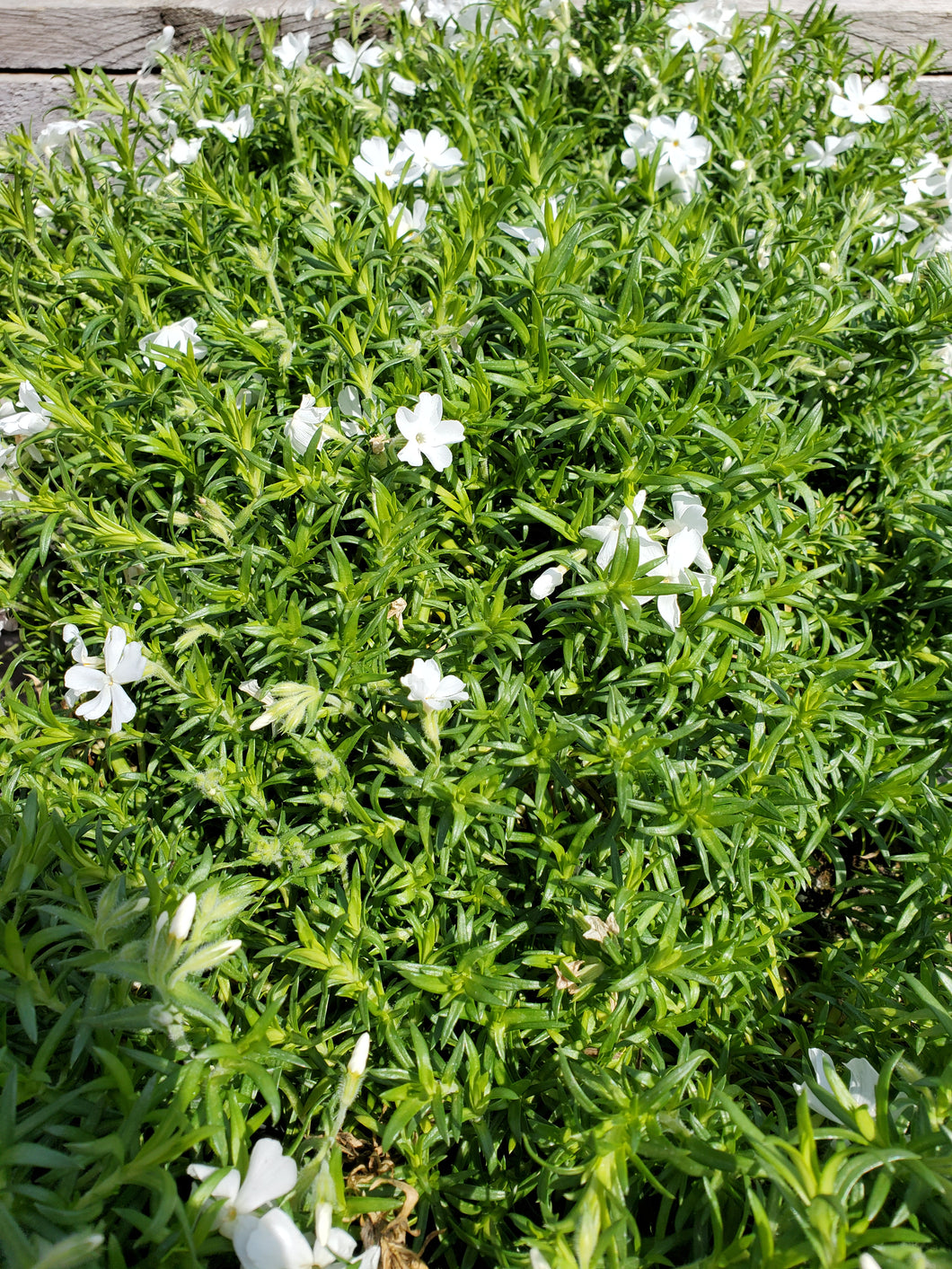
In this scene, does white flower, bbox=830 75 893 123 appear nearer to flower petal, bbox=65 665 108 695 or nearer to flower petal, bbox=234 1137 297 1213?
flower petal, bbox=65 665 108 695

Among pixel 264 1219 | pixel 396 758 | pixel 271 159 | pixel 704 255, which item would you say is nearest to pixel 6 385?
pixel 271 159

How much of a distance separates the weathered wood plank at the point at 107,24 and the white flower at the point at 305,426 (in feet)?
7.19

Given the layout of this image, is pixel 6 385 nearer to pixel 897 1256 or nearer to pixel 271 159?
pixel 271 159

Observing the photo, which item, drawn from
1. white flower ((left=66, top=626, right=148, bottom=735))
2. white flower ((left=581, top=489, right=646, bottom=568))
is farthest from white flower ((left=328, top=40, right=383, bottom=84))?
white flower ((left=66, top=626, right=148, bottom=735))

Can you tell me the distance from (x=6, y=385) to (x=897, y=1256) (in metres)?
2.67

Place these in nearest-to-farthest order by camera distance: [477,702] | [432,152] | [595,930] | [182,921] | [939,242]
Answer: [182,921], [595,930], [477,702], [432,152], [939,242]

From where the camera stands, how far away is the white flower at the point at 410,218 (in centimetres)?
223

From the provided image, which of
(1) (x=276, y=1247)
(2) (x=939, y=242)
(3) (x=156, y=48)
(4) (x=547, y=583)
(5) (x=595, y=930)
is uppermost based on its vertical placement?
(3) (x=156, y=48)

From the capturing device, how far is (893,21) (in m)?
3.20

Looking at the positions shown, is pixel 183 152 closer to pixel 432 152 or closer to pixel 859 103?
pixel 432 152

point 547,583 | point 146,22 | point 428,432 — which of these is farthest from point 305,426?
point 146,22

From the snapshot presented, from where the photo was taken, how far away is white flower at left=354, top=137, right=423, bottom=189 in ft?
7.69

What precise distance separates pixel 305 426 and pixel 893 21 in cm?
302

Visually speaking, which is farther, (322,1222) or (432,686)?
(432,686)
